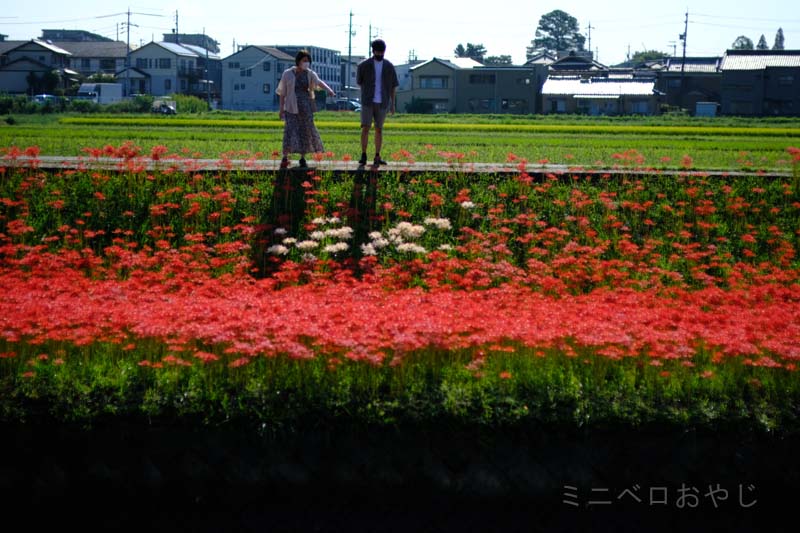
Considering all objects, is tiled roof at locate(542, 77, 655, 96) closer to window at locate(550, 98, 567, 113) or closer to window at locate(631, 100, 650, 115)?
window at locate(550, 98, 567, 113)

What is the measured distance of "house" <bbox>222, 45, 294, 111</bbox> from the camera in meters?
75.7

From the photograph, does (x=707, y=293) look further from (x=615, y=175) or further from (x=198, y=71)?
(x=198, y=71)

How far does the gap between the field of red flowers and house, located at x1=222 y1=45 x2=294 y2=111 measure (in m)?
64.0

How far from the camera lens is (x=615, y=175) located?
1340 centimetres

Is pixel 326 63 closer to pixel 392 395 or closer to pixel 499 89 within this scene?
pixel 499 89

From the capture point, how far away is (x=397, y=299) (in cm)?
781

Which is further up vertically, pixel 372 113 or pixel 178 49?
pixel 178 49

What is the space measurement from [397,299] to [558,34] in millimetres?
109951

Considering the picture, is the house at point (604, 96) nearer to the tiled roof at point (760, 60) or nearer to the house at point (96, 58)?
the tiled roof at point (760, 60)

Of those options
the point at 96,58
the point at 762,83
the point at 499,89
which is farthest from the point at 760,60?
the point at 96,58

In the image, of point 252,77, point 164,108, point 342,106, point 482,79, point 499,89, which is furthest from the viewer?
point 252,77

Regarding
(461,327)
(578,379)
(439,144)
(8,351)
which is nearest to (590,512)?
(578,379)

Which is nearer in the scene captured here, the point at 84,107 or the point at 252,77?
the point at 84,107

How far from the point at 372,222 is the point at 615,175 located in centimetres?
423
